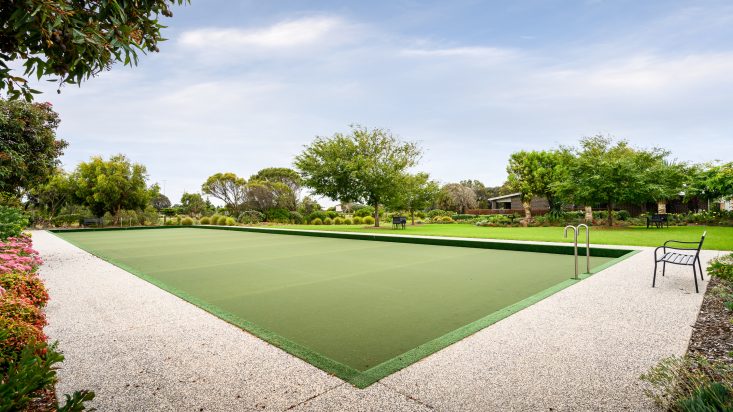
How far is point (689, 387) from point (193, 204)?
4558 cm

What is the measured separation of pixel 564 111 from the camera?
1977 centimetres

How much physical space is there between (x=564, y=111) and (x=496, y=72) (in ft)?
23.2

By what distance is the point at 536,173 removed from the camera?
83.0 ft

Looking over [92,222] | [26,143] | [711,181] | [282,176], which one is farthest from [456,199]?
[26,143]

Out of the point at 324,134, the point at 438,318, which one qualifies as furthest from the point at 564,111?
the point at 438,318

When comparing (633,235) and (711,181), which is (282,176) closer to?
(633,235)

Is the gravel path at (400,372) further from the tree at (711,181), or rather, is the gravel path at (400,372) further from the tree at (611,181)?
the tree at (711,181)

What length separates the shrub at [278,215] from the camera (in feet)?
99.1

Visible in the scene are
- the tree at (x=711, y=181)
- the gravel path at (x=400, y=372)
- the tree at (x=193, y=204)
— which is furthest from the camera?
the tree at (x=193, y=204)

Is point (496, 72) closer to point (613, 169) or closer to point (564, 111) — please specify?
point (564, 111)

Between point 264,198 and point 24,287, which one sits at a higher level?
point 264,198

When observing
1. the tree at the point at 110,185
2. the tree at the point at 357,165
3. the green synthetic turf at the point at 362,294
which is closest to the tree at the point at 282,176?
the tree at the point at 110,185

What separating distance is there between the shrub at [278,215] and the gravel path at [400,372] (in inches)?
1017

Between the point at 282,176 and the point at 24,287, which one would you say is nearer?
the point at 24,287
